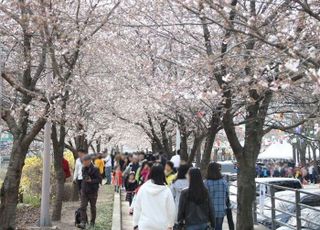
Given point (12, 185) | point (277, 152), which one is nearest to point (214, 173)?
point (12, 185)

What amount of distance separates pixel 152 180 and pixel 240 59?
6.33 ft

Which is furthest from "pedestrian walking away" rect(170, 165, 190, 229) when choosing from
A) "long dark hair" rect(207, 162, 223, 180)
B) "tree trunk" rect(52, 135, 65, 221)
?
"tree trunk" rect(52, 135, 65, 221)

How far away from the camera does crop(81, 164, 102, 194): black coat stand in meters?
11.3

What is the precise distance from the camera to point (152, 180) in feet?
23.7

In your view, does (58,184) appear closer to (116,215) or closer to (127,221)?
(116,215)

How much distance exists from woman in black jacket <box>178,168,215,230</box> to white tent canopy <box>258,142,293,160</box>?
39.1 meters

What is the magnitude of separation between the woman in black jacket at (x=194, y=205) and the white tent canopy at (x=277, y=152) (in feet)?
128

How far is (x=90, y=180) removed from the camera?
37.1 feet

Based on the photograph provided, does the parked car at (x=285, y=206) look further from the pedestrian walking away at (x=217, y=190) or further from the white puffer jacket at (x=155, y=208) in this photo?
the white puffer jacket at (x=155, y=208)

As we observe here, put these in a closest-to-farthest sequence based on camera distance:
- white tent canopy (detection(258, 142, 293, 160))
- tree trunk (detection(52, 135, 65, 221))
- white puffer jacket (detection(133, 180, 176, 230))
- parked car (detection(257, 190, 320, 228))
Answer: white puffer jacket (detection(133, 180, 176, 230)) < parked car (detection(257, 190, 320, 228)) < tree trunk (detection(52, 135, 65, 221)) < white tent canopy (detection(258, 142, 293, 160))

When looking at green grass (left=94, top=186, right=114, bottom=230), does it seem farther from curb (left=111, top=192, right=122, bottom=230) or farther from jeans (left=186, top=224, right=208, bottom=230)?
jeans (left=186, top=224, right=208, bottom=230)

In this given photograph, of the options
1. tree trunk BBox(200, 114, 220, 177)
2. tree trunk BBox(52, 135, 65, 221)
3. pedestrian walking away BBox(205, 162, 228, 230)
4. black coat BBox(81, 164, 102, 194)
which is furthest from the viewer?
tree trunk BBox(200, 114, 220, 177)

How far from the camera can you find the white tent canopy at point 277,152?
1795 inches

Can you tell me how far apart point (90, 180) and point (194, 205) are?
180 inches
